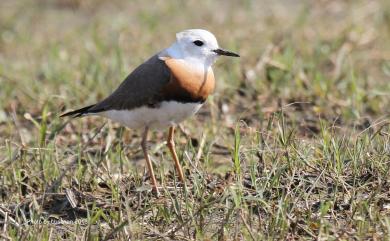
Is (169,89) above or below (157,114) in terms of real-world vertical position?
above

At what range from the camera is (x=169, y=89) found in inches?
190

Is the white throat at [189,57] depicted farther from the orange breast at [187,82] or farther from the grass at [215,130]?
the grass at [215,130]

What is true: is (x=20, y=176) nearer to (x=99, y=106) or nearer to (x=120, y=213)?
(x=99, y=106)

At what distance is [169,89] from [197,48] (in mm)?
403

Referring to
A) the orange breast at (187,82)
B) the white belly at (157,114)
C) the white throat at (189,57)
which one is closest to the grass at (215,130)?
the white belly at (157,114)

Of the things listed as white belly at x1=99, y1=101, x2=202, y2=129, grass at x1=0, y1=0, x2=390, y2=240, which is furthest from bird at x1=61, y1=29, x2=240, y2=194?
grass at x1=0, y1=0, x2=390, y2=240

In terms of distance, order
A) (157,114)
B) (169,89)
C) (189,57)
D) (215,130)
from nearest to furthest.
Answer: (169,89) → (157,114) → (189,57) → (215,130)

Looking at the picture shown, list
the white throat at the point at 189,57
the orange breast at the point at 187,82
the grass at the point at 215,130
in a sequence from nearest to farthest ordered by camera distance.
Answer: the grass at the point at 215,130 → the orange breast at the point at 187,82 → the white throat at the point at 189,57

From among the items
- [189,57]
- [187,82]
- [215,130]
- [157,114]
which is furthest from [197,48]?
[215,130]

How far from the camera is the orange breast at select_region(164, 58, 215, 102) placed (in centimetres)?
481

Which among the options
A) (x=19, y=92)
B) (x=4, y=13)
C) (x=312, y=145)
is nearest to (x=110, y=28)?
(x=4, y=13)

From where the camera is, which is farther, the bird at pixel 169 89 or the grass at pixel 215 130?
the bird at pixel 169 89

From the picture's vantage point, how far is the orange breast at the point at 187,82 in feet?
15.8

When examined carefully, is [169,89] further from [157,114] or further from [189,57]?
[189,57]
